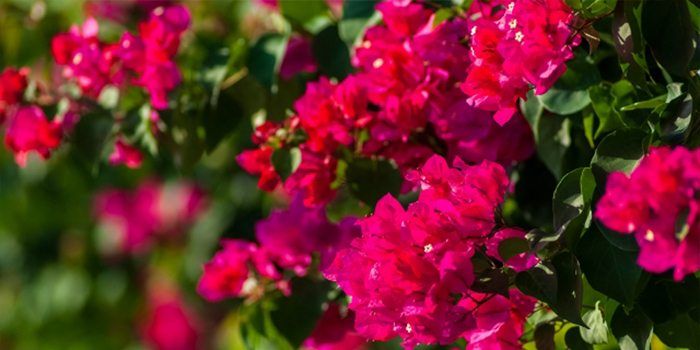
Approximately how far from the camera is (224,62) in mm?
784

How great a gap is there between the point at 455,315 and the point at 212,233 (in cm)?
98

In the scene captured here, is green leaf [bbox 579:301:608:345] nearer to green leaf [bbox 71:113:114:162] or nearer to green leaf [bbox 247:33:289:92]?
green leaf [bbox 247:33:289:92]

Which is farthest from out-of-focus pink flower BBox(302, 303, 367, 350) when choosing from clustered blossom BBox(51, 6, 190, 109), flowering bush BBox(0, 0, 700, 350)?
clustered blossom BBox(51, 6, 190, 109)

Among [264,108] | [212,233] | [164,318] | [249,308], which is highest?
[264,108]

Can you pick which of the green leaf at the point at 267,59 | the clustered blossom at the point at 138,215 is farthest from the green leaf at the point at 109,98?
the clustered blossom at the point at 138,215

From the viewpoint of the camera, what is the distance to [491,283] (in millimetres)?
459

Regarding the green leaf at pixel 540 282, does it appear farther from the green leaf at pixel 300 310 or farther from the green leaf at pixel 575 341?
the green leaf at pixel 300 310

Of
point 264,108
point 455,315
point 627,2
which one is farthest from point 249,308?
point 627,2

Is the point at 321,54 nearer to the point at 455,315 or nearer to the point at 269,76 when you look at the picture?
the point at 269,76

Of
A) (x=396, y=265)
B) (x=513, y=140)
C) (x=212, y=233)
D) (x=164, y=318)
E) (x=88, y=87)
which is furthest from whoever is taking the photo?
(x=164, y=318)

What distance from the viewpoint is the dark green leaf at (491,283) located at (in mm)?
458

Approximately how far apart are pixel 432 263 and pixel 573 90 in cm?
22

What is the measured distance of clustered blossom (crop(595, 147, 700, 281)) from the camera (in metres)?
0.35

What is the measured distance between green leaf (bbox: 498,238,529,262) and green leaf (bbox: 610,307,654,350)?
0.27 ft
